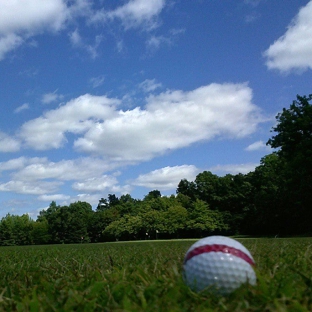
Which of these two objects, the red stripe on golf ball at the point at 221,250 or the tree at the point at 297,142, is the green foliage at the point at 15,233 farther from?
the red stripe on golf ball at the point at 221,250

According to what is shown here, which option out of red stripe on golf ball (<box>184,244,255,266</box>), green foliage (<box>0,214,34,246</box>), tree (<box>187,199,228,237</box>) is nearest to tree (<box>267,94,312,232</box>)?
tree (<box>187,199,228,237</box>)

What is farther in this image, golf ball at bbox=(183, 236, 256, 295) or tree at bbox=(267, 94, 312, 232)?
tree at bbox=(267, 94, 312, 232)

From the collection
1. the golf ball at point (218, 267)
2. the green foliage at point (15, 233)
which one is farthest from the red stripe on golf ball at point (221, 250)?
the green foliage at point (15, 233)

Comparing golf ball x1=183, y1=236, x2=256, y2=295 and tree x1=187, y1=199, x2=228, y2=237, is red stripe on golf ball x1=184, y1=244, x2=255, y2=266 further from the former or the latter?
tree x1=187, y1=199, x2=228, y2=237

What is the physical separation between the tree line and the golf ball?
2816 centimetres

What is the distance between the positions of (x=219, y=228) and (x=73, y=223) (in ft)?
83.1

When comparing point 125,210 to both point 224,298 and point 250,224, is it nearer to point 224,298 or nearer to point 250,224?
point 250,224

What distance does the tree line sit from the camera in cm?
3009

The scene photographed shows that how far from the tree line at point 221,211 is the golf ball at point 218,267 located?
2816cm

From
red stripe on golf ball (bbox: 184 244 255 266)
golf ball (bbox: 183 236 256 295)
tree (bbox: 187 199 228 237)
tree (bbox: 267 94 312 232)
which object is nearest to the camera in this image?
golf ball (bbox: 183 236 256 295)

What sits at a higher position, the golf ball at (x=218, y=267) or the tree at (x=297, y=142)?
the tree at (x=297, y=142)

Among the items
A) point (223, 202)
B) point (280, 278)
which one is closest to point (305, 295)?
point (280, 278)

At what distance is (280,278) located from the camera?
2.08 m

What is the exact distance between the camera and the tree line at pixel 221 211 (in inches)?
1185
